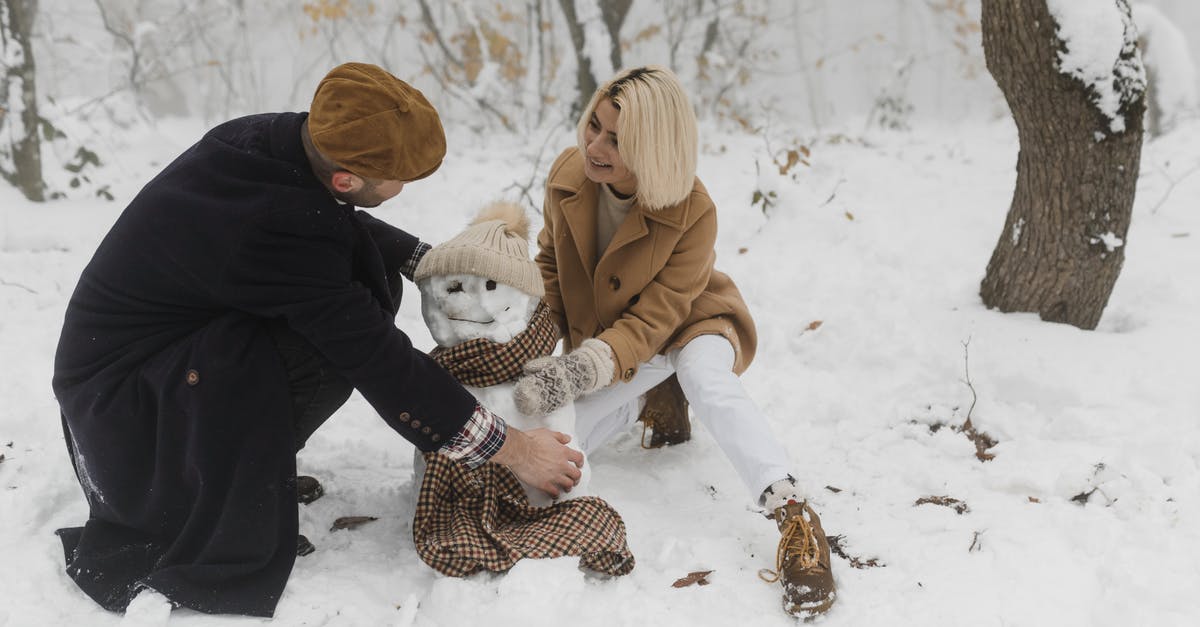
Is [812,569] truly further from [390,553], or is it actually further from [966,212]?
[966,212]

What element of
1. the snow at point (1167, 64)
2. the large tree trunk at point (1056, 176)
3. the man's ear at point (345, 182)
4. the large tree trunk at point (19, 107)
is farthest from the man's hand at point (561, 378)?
the snow at point (1167, 64)

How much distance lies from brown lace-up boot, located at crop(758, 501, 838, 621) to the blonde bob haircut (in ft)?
3.22

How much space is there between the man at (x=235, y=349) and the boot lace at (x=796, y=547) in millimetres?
800

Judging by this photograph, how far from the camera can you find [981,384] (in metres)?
3.07

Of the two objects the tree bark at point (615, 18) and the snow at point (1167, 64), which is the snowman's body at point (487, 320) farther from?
the snow at point (1167, 64)

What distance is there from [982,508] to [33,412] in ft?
10.2

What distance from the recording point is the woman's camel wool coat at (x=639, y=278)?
2.47 m

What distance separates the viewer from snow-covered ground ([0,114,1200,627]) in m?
1.97

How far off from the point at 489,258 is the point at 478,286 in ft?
0.29

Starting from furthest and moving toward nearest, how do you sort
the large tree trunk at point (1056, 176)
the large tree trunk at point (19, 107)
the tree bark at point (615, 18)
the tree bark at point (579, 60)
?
the tree bark at point (615, 18) → the tree bark at point (579, 60) → the large tree trunk at point (19, 107) → the large tree trunk at point (1056, 176)

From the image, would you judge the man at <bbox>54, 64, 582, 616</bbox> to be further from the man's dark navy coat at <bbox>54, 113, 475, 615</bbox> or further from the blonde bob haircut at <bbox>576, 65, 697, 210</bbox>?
the blonde bob haircut at <bbox>576, 65, 697, 210</bbox>

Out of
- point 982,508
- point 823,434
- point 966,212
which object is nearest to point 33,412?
point 823,434

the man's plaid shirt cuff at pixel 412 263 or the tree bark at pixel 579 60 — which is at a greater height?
the tree bark at pixel 579 60

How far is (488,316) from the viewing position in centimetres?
218
